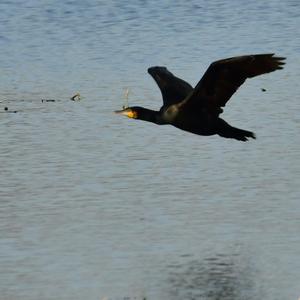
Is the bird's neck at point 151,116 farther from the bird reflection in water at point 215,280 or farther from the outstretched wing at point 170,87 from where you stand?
the bird reflection in water at point 215,280

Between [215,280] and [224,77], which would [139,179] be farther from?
[215,280]

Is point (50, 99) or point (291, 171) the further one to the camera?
point (50, 99)

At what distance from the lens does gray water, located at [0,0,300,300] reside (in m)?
9.57

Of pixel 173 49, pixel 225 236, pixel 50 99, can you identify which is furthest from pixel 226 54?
pixel 225 236

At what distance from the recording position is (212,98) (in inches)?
442

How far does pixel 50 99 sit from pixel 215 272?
6.82 metres

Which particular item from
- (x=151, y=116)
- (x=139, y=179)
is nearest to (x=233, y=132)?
(x=151, y=116)

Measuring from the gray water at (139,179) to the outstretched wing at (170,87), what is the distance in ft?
2.42

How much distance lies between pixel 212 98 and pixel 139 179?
1.36 metres

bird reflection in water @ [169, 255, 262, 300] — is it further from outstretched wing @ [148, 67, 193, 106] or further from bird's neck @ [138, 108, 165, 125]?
outstretched wing @ [148, 67, 193, 106]

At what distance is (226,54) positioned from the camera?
18.3 m

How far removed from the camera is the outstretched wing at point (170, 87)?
1189 cm

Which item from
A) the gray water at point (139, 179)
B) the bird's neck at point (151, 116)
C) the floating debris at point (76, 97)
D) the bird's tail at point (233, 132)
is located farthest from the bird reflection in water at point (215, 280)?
the floating debris at point (76, 97)

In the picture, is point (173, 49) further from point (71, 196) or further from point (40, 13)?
point (71, 196)
